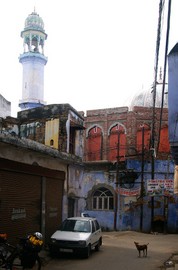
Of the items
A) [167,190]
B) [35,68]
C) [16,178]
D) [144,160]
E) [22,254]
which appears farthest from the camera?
[35,68]

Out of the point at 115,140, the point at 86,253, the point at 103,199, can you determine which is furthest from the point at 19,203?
the point at 115,140

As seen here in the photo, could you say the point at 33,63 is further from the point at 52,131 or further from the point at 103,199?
the point at 52,131

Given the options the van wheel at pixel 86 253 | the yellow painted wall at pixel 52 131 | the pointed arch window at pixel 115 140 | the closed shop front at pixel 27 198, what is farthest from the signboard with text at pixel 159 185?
the pointed arch window at pixel 115 140

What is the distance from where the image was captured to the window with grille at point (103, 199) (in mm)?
31892

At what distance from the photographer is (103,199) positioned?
1268 inches

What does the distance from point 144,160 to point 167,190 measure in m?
3.51

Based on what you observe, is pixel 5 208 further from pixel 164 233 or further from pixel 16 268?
pixel 164 233

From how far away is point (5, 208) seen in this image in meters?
13.0

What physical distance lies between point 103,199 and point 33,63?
61.9 feet

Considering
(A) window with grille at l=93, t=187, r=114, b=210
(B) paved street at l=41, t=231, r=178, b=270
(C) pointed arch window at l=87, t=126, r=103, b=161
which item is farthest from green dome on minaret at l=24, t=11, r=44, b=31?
(B) paved street at l=41, t=231, r=178, b=270

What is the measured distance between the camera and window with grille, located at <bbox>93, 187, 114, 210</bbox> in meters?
31.9

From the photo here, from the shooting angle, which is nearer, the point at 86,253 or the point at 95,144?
the point at 86,253

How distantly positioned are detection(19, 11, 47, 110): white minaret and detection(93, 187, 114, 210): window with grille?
14794 mm

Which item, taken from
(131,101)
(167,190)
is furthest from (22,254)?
(131,101)
